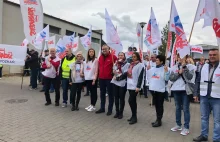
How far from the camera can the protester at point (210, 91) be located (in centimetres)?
442

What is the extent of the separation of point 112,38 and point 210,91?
3333 millimetres

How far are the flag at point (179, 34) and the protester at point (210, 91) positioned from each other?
0.69 m

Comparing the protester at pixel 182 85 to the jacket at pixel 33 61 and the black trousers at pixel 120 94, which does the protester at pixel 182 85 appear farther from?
the jacket at pixel 33 61

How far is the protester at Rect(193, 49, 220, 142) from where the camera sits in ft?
14.5

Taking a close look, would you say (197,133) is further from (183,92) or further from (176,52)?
(176,52)

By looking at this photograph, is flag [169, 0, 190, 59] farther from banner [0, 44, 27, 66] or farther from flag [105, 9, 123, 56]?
banner [0, 44, 27, 66]

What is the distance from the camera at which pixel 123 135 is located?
502 cm

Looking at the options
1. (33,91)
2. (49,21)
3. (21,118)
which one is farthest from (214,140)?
(49,21)

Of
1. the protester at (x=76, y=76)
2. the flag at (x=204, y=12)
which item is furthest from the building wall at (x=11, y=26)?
the flag at (x=204, y=12)

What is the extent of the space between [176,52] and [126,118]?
2297 millimetres

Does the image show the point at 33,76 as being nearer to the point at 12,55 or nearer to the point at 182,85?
the point at 12,55

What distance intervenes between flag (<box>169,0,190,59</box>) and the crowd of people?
20 centimetres

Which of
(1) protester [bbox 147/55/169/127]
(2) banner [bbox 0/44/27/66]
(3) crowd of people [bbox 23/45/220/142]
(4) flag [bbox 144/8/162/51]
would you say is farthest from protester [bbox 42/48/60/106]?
(2) banner [bbox 0/44/27/66]

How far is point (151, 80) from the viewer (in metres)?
5.79
